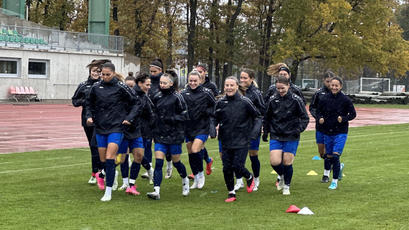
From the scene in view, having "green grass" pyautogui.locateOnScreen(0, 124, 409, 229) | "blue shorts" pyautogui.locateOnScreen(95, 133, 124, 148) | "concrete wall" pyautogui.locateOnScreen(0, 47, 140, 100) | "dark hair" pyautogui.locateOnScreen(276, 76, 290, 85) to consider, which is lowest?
"green grass" pyautogui.locateOnScreen(0, 124, 409, 229)

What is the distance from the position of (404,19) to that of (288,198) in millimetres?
83647

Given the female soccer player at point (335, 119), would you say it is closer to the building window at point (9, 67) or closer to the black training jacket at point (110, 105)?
the black training jacket at point (110, 105)

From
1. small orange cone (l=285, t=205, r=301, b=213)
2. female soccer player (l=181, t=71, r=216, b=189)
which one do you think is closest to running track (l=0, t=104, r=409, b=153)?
female soccer player (l=181, t=71, r=216, b=189)

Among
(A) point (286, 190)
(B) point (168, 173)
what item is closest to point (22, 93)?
(B) point (168, 173)

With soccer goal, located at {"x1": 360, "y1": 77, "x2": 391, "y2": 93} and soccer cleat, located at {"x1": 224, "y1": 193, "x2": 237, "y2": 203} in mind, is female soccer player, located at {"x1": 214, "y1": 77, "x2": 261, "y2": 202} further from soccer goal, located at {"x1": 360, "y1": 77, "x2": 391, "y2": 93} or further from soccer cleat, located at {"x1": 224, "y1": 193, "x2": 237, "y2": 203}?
soccer goal, located at {"x1": 360, "y1": 77, "x2": 391, "y2": 93}

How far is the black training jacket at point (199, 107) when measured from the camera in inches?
433

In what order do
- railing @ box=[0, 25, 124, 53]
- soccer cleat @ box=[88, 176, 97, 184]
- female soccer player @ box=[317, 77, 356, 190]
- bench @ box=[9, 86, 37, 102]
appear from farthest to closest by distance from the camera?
railing @ box=[0, 25, 124, 53]
bench @ box=[9, 86, 37, 102]
soccer cleat @ box=[88, 176, 97, 184]
female soccer player @ box=[317, 77, 356, 190]

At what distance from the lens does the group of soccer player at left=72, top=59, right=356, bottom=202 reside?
998cm

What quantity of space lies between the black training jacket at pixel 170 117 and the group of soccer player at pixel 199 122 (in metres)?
0.02

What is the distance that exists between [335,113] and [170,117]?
306cm

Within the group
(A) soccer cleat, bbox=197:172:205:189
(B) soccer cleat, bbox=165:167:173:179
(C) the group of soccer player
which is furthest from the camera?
(B) soccer cleat, bbox=165:167:173:179

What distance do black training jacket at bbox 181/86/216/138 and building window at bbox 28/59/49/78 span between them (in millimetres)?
35695

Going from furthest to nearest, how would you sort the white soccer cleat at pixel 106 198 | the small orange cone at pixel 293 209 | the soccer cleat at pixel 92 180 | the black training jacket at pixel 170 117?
the soccer cleat at pixel 92 180 < the black training jacket at pixel 170 117 < the white soccer cleat at pixel 106 198 < the small orange cone at pixel 293 209

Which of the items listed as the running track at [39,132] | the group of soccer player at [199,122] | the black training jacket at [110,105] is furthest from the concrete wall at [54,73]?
the black training jacket at [110,105]
